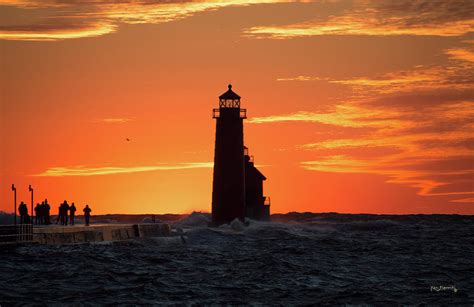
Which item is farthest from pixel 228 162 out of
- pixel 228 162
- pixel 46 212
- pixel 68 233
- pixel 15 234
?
pixel 15 234

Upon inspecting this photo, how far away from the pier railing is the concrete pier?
55 centimetres

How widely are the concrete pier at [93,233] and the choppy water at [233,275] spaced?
2.57ft

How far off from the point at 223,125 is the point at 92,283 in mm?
34564

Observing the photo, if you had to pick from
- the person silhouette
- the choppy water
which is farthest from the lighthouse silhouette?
the person silhouette

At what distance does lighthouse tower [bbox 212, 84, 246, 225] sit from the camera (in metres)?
66.3

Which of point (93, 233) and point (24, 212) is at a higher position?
point (24, 212)

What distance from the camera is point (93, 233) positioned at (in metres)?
49.7

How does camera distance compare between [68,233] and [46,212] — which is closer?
[68,233]

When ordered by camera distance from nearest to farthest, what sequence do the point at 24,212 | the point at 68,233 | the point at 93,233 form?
1. the point at 24,212
2. the point at 68,233
3. the point at 93,233

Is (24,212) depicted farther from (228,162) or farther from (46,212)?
(228,162)

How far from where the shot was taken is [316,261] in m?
45.8

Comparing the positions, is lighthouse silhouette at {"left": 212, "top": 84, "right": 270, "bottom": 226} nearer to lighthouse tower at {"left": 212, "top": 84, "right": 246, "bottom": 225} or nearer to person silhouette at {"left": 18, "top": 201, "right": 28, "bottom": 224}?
lighthouse tower at {"left": 212, "top": 84, "right": 246, "bottom": 225}

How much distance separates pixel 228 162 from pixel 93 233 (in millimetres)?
18443

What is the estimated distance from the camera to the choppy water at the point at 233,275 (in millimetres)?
30875
